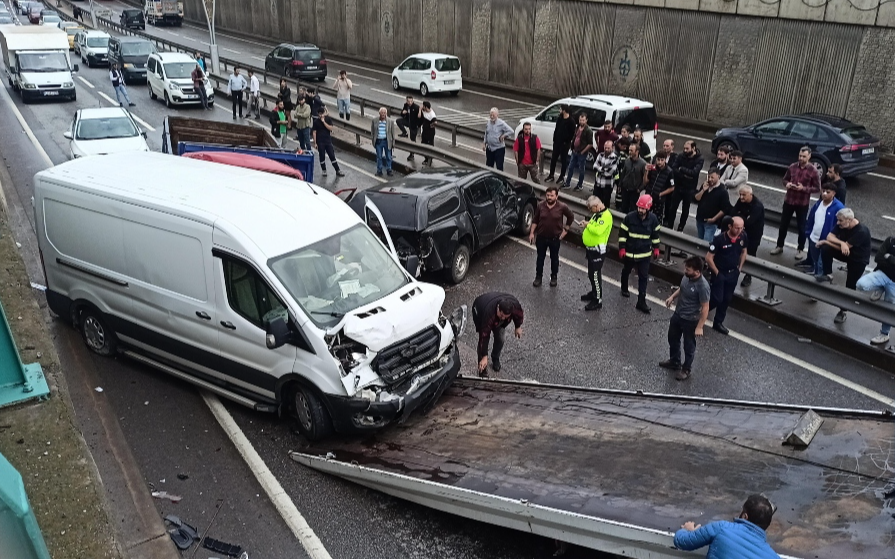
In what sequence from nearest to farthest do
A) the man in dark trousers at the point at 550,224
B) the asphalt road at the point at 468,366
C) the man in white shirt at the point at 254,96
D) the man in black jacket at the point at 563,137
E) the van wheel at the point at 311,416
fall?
the asphalt road at the point at 468,366 < the van wheel at the point at 311,416 < the man in dark trousers at the point at 550,224 < the man in black jacket at the point at 563,137 < the man in white shirt at the point at 254,96

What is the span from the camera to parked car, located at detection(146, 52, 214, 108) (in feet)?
84.6

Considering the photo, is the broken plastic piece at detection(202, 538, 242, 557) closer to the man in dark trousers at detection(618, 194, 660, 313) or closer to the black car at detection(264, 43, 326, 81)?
the man in dark trousers at detection(618, 194, 660, 313)

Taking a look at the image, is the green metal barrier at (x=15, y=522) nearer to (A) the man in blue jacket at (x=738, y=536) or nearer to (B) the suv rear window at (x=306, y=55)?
(A) the man in blue jacket at (x=738, y=536)

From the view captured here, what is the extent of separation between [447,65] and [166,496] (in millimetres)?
25755

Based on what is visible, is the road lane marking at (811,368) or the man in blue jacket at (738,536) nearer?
the man in blue jacket at (738,536)

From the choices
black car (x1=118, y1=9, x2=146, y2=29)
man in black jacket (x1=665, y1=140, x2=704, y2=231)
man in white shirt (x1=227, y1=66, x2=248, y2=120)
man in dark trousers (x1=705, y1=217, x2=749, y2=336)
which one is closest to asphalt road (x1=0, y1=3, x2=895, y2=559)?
man in dark trousers (x1=705, y1=217, x2=749, y2=336)

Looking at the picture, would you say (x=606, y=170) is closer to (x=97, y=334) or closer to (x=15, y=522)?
(x=97, y=334)

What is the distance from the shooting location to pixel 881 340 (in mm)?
8922

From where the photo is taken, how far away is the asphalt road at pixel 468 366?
6.00 m

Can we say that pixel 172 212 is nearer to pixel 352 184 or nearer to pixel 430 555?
pixel 430 555

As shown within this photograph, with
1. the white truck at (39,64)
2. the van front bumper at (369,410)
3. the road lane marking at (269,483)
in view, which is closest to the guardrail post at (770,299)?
the van front bumper at (369,410)

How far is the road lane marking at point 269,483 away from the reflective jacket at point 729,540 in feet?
9.40

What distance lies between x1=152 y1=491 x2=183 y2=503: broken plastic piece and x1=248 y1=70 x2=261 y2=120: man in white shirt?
20367 millimetres

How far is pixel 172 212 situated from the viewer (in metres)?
7.65
